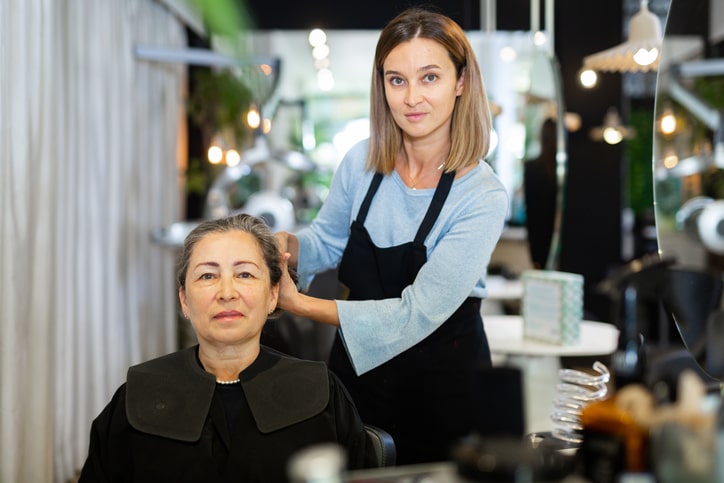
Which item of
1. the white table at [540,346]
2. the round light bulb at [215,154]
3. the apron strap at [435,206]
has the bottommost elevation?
the white table at [540,346]

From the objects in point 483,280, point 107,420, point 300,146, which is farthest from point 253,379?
point 300,146

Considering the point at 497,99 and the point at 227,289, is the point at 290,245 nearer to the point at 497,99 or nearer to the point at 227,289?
the point at 227,289

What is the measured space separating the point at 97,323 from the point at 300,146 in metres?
4.13

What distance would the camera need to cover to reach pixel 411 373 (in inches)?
79.6

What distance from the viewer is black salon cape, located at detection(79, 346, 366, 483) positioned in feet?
5.44

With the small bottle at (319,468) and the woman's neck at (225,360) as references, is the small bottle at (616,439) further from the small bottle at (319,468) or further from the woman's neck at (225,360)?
the woman's neck at (225,360)

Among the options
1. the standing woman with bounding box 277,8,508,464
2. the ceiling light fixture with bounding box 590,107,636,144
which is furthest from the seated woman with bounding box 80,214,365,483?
the ceiling light fixture with bounding box 590,107,636,144

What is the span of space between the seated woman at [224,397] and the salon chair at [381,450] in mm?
24

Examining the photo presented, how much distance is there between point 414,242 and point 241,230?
40 centimetres

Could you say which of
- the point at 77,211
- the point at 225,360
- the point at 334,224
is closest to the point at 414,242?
the point at 334,224

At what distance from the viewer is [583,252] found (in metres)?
6.23

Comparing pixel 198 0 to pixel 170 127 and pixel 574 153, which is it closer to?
pixel 170 127

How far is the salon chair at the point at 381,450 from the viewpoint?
178 cm

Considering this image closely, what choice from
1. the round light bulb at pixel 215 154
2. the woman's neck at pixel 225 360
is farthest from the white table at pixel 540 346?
the round light bulb at pixel 215 154
